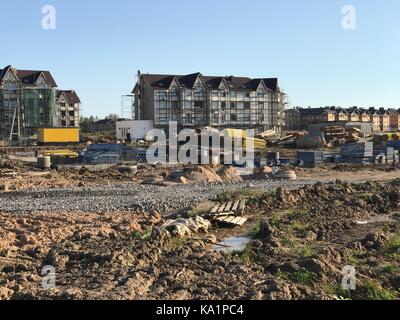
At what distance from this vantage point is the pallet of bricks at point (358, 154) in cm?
3375

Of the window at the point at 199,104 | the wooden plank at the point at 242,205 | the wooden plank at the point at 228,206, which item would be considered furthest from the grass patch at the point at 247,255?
the window at the point at 199,104

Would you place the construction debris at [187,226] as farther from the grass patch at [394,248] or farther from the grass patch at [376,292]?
the grass patch at [376,292]

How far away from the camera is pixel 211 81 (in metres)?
68.5

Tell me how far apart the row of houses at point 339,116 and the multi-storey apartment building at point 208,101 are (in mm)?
20698

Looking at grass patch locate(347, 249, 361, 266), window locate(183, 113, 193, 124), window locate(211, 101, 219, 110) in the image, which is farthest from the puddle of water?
window locate(211, 101, 219, 110)

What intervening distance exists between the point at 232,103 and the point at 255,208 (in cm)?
5409

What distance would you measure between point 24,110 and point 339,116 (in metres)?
61.7

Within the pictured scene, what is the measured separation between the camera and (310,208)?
15.2m

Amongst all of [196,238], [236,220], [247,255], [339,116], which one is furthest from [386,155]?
[339,116]

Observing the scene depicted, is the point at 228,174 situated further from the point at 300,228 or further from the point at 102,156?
the point at 300,228

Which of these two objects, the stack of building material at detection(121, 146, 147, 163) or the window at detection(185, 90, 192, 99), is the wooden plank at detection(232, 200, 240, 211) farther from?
the window at detection(185, 90, 192, 99)

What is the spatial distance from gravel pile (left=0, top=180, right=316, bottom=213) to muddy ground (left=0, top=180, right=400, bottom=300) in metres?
1.33

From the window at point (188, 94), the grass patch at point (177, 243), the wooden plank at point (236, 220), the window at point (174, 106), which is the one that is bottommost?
the wooden plank at point (236, 220)

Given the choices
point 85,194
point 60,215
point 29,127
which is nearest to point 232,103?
point 29,127
